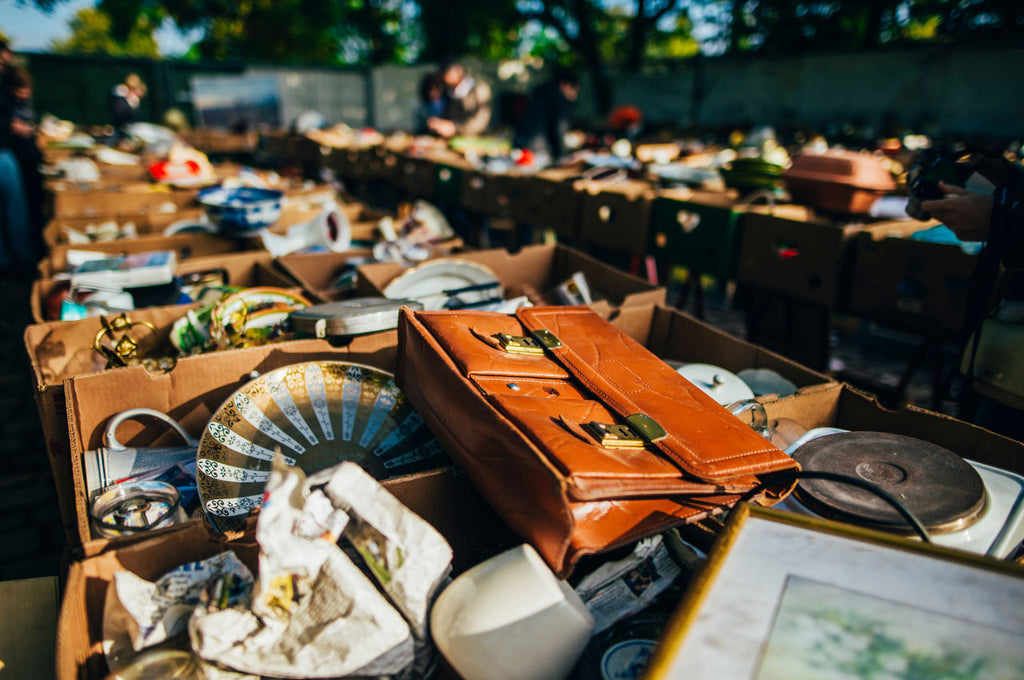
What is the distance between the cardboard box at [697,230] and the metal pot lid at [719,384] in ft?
4.86

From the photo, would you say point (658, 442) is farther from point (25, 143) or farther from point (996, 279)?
point (25, 143)

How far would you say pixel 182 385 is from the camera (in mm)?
1672

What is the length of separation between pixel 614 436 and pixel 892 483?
55 centimetres

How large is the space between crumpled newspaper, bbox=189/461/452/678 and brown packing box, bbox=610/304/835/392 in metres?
1.24

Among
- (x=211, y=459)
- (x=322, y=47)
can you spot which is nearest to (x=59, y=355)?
(x=211, y=459)

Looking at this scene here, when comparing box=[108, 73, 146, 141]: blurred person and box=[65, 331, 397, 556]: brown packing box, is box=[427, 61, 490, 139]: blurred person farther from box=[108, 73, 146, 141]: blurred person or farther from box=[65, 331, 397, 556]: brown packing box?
box=[65, 331, 397, 556]: brown packing box

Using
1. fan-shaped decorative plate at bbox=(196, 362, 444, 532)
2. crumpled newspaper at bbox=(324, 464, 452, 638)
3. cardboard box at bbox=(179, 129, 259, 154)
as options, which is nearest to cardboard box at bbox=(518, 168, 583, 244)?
fan-shaped decorative plate at bbox=(196, 362, 444, 532)

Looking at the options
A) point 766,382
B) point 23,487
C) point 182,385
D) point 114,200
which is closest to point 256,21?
point 114,200

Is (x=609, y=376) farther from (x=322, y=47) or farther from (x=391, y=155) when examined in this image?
(x=322, y=47)

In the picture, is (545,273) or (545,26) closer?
(545,273)

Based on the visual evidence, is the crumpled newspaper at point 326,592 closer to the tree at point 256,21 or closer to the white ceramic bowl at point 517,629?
the white ceramic bowl at point 517,629

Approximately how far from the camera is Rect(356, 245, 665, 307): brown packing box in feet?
7.93

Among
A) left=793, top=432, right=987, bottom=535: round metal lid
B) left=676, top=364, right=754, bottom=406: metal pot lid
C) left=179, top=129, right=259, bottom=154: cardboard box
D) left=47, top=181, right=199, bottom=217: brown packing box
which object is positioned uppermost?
left=179, top=129, right=259, bottom=154: cardboard box

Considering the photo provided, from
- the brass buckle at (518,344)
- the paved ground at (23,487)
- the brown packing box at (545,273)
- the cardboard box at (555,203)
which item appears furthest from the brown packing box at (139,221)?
the brass buckle at (518,344)
